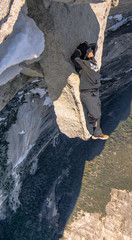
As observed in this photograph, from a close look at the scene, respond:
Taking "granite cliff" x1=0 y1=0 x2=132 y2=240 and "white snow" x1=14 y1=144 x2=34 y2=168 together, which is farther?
"white snow" x1=14 y1=144 x2=34 y2=168

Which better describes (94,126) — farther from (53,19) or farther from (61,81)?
(53,19)

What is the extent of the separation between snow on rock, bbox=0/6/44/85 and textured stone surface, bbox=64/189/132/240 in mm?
5254

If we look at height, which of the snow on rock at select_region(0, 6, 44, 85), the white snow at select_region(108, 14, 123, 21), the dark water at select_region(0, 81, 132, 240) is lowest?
the dark water at select_region(0, 81, 132, 240)

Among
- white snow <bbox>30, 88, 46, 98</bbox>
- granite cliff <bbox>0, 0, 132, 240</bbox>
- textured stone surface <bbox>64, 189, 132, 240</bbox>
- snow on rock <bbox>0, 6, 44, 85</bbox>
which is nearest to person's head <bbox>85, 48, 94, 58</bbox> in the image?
granite cliff <bbox>0, 0, 132, 240</bbox>

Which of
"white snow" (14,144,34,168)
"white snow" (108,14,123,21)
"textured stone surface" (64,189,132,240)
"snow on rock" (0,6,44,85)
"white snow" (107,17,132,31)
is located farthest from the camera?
"textured stone surface" (64,189,132,240)

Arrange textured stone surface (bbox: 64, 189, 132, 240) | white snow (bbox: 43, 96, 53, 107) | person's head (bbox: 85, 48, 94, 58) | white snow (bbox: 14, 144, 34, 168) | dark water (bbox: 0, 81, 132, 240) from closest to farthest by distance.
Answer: person's head (bbox: 85, 48, 94, 58) → white snow (bbox: 43, 96, 53, 107) → white snow (bbox: 14, 144, 34, 168) → dark water (bbox: 0, 81, 132, 240) → textured stone surface (bbox: 64, 189, 132, 240)

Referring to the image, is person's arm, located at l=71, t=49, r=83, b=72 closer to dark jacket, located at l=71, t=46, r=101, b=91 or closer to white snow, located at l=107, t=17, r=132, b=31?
dark jacket, located at l=71, t=46, r=101, b=91

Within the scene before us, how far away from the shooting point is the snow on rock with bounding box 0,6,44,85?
4.01 feet

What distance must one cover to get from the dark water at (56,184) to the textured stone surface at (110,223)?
40 centimetres

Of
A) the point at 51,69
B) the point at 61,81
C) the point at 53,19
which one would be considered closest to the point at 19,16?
the point at 53,19

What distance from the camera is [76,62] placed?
72.7 inches

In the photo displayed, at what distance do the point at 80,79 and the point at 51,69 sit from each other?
30 centimetres

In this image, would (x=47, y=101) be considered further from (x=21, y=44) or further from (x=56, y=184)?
(x=56, y=184)

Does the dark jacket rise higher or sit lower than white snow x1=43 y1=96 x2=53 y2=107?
higher
